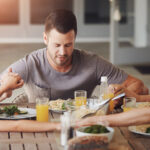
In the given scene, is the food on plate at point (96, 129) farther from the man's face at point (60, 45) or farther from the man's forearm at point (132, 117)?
the man's face at point (60, 45)

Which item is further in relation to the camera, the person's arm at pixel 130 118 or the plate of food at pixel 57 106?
the plate of food at pixel 57 106

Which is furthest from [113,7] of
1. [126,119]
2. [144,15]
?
[126,119]

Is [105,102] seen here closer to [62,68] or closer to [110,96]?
[110,96]

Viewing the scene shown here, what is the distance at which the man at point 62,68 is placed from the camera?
8.87ft

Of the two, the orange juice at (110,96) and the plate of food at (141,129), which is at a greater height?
the orange juice at (110,96)

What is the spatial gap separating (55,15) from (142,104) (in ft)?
2.50

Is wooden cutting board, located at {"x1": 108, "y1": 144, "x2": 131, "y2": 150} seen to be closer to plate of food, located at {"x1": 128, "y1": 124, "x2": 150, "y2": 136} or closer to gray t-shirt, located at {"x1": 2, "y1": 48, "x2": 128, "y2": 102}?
plate of food, located at {"x1": 128, "y1": 124, "x2": 150, "y2": 136}

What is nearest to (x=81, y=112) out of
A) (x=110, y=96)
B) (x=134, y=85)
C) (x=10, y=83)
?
(x=110, y=96)

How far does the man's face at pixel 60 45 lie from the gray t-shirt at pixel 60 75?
0.44ft

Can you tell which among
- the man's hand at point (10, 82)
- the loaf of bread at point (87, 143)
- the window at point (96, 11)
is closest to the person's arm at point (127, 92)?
the man's hand at point (10, 82)

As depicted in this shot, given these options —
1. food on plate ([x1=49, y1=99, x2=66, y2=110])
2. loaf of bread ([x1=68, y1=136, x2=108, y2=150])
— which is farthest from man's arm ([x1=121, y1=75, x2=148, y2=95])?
loaf of bread ([x1=68, y1=136, x2=108, y2=150])

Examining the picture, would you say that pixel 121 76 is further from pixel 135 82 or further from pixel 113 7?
pixel 113 7

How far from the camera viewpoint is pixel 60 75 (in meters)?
2.86

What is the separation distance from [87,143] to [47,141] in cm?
42
